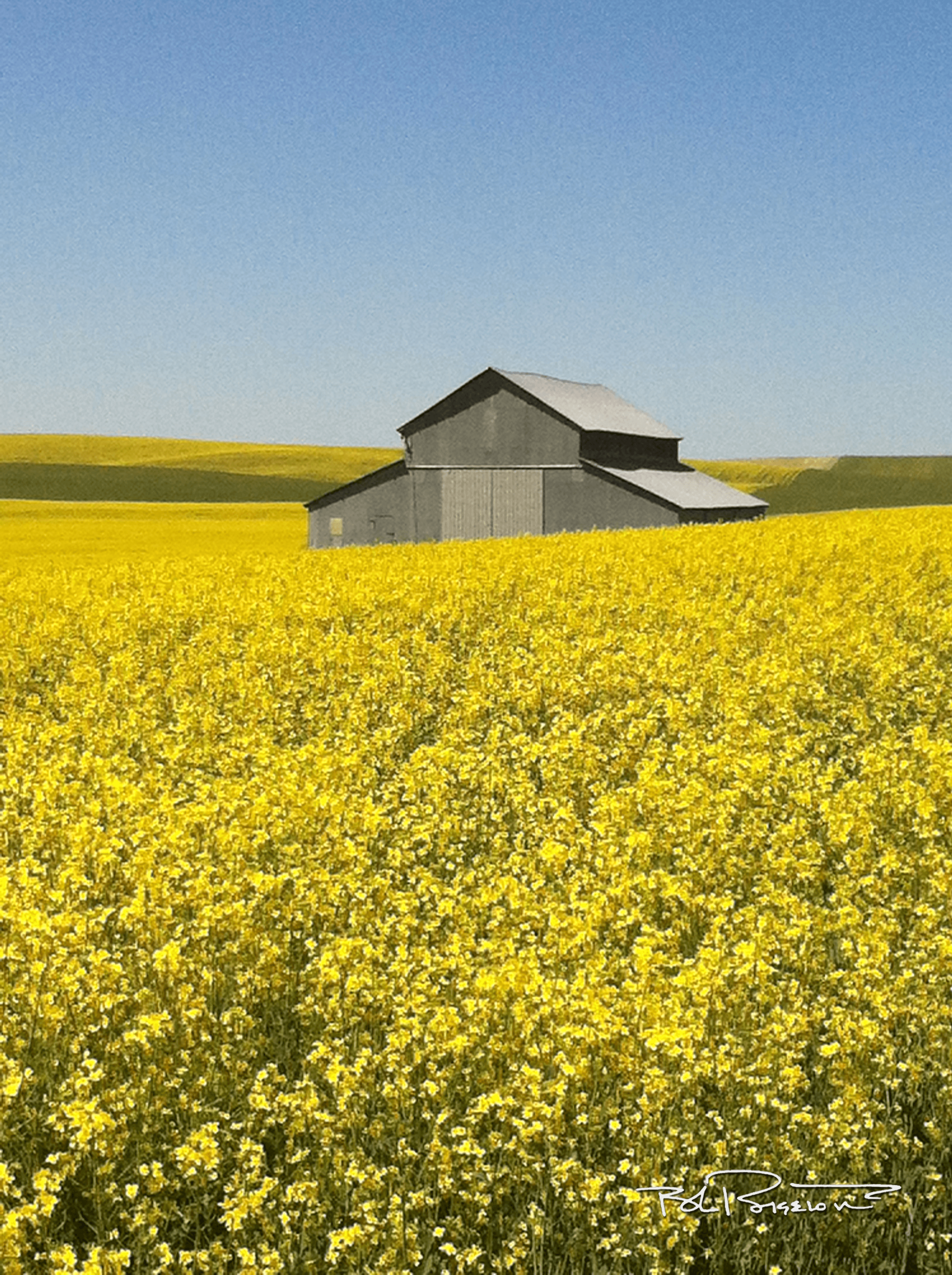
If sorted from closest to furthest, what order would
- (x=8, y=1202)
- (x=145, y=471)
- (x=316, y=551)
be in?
(x=8, y=1202), (x=316, y=551), (x=145, y=471)

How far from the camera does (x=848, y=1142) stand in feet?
13.6

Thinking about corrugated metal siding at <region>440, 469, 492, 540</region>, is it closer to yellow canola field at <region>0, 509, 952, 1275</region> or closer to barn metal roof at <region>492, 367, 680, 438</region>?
barn metal roof at <region>492, 367, 680, 438</region>

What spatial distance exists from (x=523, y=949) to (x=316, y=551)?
25.3 metres

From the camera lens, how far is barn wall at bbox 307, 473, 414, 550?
5119 cm

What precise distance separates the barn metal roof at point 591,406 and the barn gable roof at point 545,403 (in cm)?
4

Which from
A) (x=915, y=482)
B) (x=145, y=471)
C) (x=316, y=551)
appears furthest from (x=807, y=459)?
(x=316, y=551)

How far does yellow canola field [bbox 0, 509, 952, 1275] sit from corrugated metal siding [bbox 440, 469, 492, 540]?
36.7 meters

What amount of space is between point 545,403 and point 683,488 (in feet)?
27.5

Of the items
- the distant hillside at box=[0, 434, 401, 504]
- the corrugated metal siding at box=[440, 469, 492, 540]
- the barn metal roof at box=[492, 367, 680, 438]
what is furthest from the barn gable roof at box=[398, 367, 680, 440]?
the distant hillside at box=[0, 434, 401, 504]

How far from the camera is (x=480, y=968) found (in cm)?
574

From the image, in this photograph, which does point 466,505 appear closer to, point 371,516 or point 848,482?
point 371,516

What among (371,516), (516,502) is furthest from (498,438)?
(371,516)

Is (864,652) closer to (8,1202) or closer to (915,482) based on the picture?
(8,1202)
